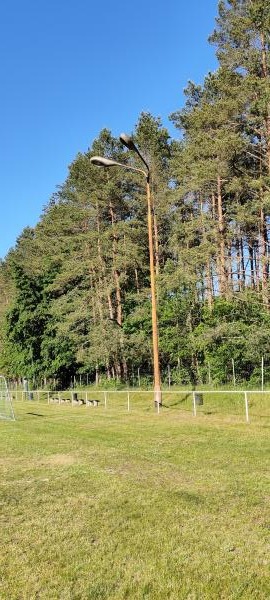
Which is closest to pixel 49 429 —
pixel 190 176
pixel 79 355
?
pixel 190 176

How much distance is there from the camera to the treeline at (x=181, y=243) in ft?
79.4

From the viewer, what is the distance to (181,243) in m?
33.6

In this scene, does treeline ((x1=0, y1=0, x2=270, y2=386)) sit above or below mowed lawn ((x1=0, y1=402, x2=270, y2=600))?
above

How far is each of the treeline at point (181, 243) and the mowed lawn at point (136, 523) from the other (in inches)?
628

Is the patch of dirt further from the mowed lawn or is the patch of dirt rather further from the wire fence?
the wire fence

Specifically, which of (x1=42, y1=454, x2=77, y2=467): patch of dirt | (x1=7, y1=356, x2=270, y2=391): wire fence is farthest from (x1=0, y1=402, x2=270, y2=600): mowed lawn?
(x1=7, y1=356, x2=270, y2=391): wire fence

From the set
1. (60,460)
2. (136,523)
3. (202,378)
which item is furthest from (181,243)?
(136,523)

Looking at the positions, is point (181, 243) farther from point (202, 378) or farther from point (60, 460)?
point (60, 460)

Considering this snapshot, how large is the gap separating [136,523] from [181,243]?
29943 mm

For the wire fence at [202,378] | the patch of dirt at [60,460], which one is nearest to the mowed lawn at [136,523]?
the patch of dirt at [60,460]

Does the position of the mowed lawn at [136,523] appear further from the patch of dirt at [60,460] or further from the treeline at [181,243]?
the treeline at [181,243]

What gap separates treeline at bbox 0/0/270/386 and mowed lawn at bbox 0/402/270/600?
15959mm

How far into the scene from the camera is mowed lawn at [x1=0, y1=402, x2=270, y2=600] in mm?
3225

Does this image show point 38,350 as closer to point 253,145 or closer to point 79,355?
point 79,355
